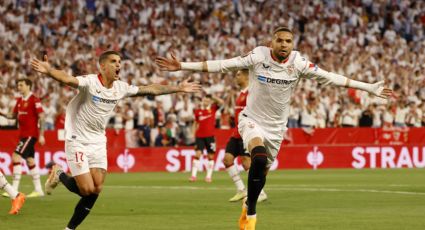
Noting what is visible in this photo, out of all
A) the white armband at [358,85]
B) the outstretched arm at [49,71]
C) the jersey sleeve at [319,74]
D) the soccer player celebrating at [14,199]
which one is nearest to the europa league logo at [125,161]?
the soccer player celebrating at [14,199]

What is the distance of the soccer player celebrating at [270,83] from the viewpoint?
1384cm

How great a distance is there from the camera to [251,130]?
1399 cm

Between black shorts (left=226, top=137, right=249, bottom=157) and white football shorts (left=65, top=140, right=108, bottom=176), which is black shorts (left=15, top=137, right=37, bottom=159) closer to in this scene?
black shorts (left=226, top=137, right=249, bottom=157)

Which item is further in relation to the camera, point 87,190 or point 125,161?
point 125,161

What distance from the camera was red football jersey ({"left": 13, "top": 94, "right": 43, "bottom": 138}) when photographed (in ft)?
71.2

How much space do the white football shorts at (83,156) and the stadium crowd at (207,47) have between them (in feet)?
59.7

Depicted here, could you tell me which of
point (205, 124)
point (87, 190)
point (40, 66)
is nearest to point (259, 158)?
point (87, 190)

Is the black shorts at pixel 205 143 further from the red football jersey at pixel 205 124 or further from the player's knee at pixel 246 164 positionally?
the player's knee at pixel 246 164

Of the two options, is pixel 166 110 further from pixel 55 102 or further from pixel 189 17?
pixel 189 17

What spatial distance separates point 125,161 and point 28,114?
1193 centimetres

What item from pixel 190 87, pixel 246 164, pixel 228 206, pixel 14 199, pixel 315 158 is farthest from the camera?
pixel 315 158

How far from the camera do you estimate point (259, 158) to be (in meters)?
13.4

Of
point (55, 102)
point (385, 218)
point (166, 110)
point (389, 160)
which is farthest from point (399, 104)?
point (385, 218)

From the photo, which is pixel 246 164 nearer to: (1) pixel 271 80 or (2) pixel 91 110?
(1) pixel 271 80
